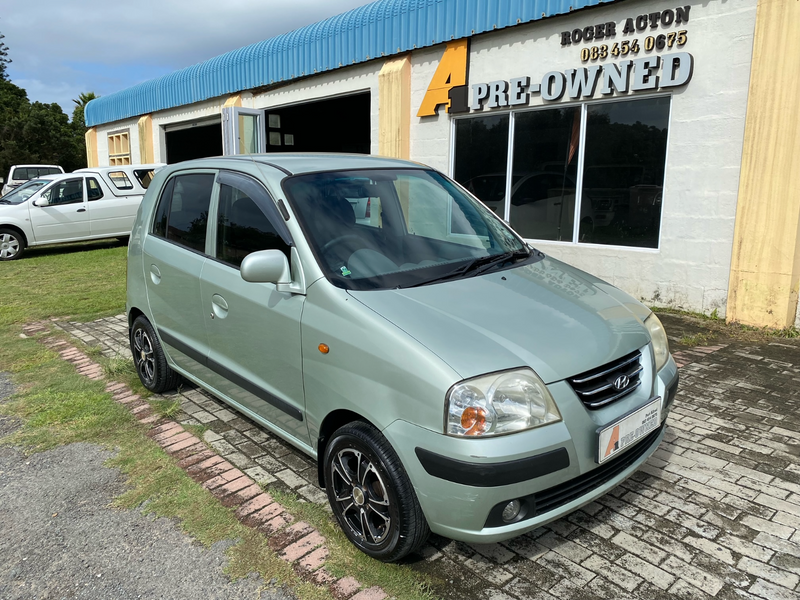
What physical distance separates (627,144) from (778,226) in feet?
6.99

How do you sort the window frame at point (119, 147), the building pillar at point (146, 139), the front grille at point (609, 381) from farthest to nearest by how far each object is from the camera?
the window frame at point (119, 147), the building pillar at point (146, 139), the front grille at point (609, 381)

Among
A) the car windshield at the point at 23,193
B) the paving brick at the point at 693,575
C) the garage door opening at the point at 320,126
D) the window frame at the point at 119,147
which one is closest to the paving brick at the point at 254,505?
the paving brick at the point at 693,575

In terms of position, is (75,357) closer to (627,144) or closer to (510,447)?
(510,447)

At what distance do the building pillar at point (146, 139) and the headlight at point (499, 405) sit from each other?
1896cm

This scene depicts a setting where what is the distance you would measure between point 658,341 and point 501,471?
1390 millimetres

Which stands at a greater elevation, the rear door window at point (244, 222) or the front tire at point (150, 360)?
the rear door window at point (244, 222)

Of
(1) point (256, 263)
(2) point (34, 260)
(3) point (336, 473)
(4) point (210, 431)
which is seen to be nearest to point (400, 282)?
(1) point (256, 263)

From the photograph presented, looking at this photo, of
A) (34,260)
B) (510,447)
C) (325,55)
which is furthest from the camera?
(34,260)

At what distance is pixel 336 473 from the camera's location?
111 inches

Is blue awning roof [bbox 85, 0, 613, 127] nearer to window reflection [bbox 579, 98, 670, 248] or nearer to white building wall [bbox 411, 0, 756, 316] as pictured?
white building wall [bbox 411, 0, 756, 316]

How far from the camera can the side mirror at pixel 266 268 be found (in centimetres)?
288

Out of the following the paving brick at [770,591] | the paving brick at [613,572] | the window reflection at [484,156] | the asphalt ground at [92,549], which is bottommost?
the asphalt ground at [92,549]

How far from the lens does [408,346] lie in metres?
2.42

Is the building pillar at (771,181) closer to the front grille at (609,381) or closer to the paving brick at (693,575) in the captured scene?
the front grille at (609,381)
